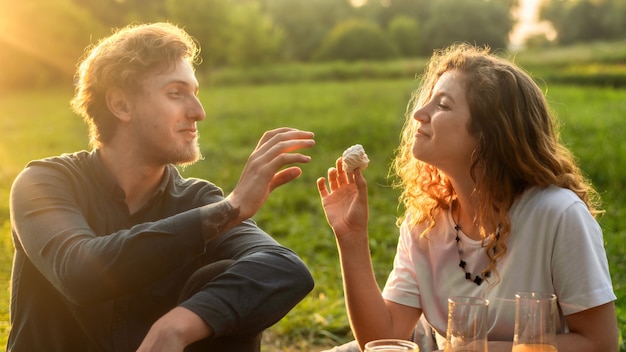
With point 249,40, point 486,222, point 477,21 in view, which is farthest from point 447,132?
point 477,21

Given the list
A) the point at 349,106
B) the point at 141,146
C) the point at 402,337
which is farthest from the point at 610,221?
the point at 349,106

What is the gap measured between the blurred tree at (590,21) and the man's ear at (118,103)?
36078 millimetres

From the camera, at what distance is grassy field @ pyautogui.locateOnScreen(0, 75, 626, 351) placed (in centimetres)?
602

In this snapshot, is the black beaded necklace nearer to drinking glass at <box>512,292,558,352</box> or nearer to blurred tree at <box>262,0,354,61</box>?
drinking glass at <box>512,292,558,352</box>

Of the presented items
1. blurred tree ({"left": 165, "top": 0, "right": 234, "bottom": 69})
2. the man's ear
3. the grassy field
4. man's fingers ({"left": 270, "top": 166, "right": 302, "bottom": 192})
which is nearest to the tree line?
blurred tree ({"left": 165, "top": 0, "right": 234, "bottom": 69})

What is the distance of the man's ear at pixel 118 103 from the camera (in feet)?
10.6

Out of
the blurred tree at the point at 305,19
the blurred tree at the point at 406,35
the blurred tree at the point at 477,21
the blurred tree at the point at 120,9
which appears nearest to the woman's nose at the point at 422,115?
the blurred tree at the point at 120,9

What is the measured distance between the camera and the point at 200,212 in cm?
272

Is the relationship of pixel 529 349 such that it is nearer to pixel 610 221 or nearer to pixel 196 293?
pixel 196 293

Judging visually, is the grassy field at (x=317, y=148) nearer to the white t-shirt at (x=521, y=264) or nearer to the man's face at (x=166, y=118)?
the white t-shirt at (x=521, y=264)

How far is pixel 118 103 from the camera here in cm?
327

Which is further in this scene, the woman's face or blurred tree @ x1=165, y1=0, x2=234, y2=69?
blurred tree @ x1=165, y1=0, x2=234, y2=69

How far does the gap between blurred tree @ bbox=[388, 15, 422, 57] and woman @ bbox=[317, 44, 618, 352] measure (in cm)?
4267

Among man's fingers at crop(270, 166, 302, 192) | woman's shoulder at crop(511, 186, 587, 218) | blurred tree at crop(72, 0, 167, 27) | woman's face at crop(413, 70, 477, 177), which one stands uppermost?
blurred tree at crop(72, 0, 167, 27)
